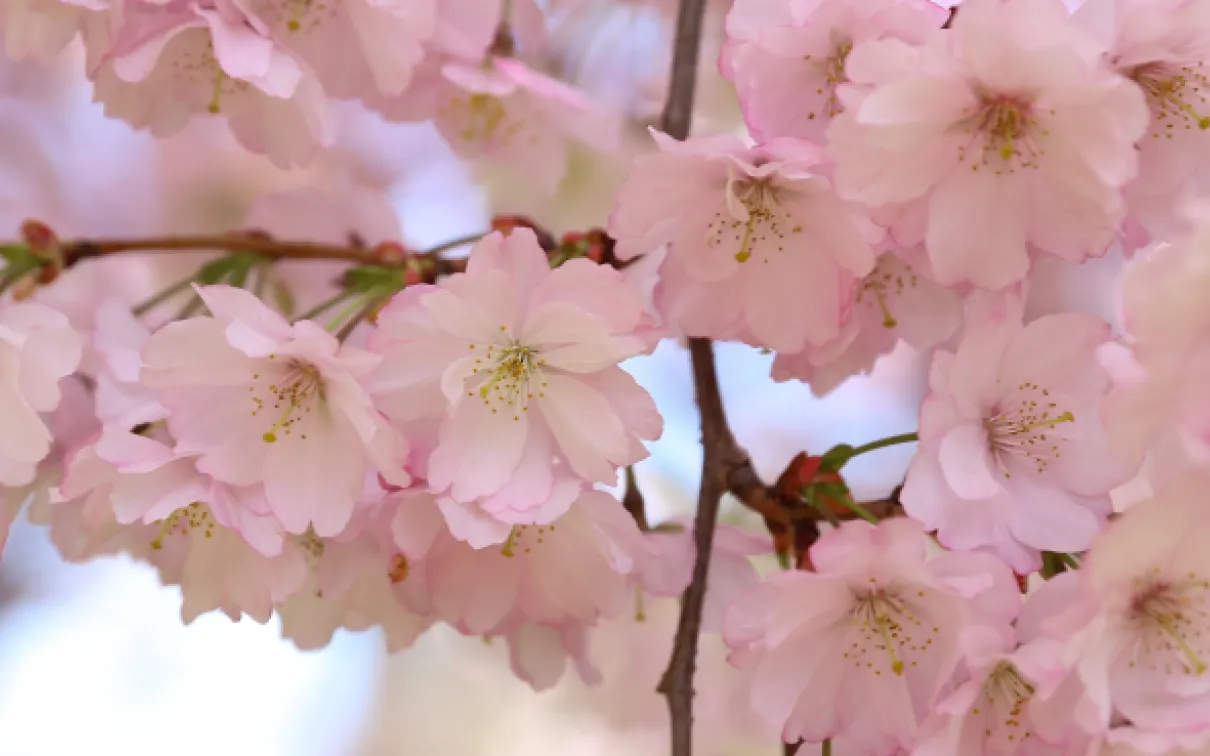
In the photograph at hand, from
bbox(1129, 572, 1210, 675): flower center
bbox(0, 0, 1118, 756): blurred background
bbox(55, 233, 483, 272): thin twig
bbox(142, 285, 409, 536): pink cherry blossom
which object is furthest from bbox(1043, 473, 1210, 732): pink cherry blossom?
bbox(0, 0, 1118, 756): blurred background

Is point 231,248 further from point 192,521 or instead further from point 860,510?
point 860,510

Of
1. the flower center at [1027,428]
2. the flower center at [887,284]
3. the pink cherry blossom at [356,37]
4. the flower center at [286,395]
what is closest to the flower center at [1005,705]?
the flower center at [1027,428]

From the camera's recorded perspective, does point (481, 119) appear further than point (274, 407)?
Yes

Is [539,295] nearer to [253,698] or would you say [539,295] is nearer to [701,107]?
[701,107]

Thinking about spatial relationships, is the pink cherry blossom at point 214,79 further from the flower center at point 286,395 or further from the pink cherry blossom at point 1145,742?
the pink cherry blossom at point 1145,742

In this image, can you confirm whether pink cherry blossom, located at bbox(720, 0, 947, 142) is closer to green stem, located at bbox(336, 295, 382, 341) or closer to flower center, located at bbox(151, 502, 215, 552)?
green stem, located at bbox(336, 295, 382, 341)

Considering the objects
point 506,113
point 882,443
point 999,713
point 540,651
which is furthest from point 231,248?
point 999,713
